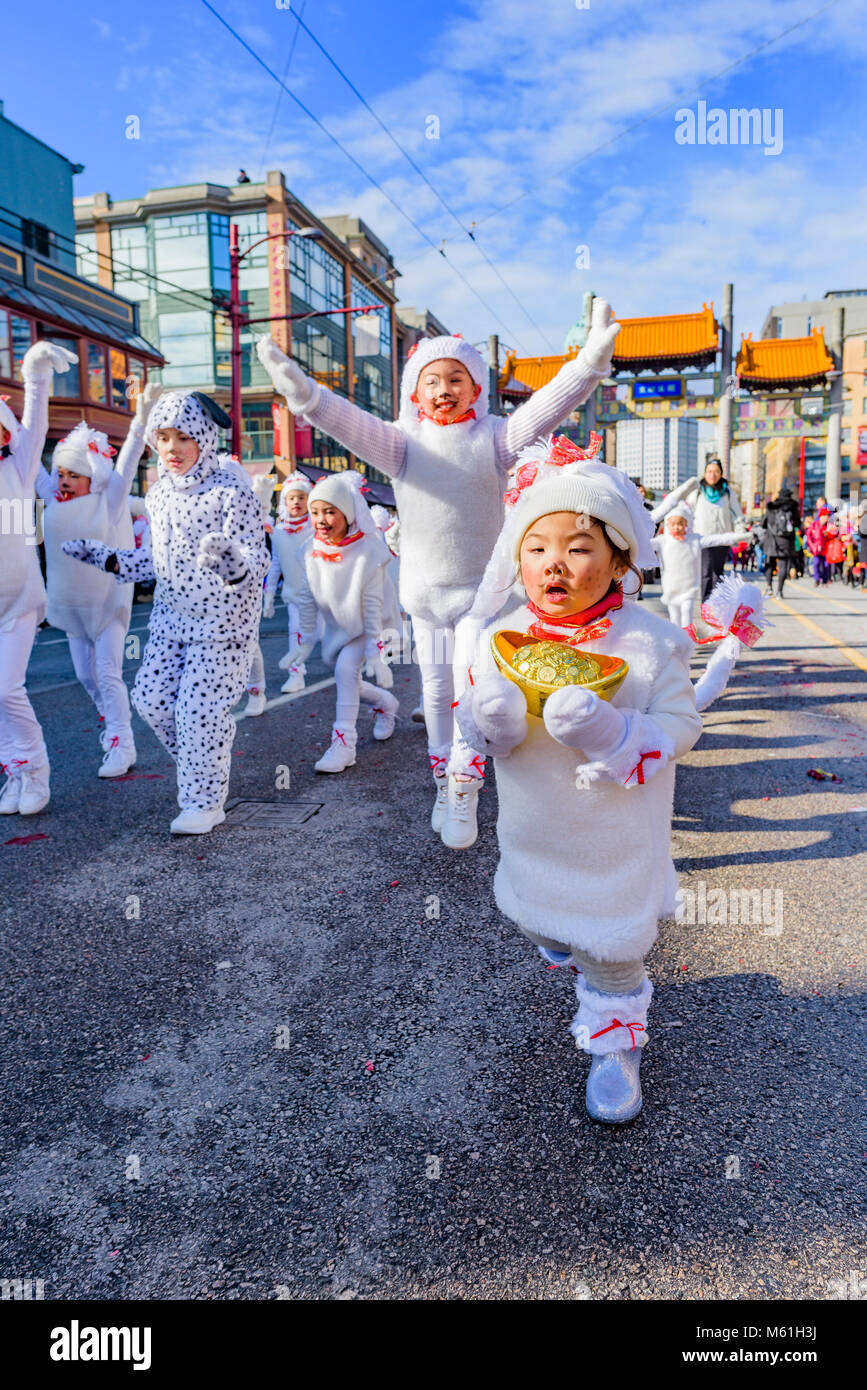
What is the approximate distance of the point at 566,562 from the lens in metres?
1.98

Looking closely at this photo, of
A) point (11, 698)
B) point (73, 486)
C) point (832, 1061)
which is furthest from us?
point (73, 486)

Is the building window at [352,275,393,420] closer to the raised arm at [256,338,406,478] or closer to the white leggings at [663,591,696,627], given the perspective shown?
the white leggings at [663,591,696,627]

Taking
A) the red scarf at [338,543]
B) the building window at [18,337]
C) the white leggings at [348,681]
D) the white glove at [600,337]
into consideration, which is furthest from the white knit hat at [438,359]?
the building window at [18,337]

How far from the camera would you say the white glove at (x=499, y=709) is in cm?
188

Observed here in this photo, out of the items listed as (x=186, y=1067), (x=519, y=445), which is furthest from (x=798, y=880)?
(x=186, y=1067)

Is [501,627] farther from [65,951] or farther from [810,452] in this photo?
[810,452]

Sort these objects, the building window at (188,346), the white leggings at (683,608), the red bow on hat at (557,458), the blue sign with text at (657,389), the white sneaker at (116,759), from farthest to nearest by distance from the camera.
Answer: the building window at (188,346), the blue sign with text at (657,389), the white leggings at (683,608), the white sneaker at (116,759), the red bow on hat at (557,458)

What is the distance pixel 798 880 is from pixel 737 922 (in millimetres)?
535

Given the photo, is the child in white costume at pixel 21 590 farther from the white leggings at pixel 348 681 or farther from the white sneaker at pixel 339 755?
the white leggings at pixel 348 681

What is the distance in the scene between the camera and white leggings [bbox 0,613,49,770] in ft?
14.8

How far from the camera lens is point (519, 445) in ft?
12.3

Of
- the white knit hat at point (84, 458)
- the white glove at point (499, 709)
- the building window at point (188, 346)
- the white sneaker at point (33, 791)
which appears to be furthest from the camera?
the building window at point (188, 346)

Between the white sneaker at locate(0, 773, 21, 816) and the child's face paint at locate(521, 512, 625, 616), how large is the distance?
3.66 m

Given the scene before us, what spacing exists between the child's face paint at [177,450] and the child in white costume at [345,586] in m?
1.46
